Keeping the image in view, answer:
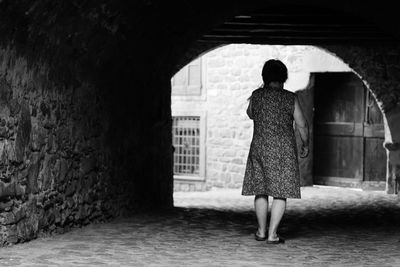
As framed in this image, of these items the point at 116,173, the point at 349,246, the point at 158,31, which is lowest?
the point at 349,246

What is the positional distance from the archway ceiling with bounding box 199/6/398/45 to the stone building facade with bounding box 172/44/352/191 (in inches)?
170

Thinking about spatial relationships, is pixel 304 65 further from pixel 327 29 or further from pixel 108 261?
pixel 108 261

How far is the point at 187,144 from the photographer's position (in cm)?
1888

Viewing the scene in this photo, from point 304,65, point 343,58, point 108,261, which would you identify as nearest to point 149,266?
point 108,261

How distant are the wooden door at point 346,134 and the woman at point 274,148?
30.9 ft

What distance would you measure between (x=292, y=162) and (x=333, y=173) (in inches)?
392

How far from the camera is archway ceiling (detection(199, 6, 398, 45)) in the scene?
32.2 feet

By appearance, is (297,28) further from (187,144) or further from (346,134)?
(187,144)

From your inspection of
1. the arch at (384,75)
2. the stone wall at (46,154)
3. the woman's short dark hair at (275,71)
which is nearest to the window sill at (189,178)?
the arch at (384,75)

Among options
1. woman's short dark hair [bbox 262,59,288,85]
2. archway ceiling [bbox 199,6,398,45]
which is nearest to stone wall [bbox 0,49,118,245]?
woman's short dark hair [bbox 262,59,288,85]

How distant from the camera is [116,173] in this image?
24.6ft

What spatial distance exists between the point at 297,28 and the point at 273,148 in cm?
466

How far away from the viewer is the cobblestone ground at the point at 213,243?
5277 mm

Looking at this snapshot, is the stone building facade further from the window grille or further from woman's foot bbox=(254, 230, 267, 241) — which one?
woman's foot bbox=(254, 230, 267, 241)
